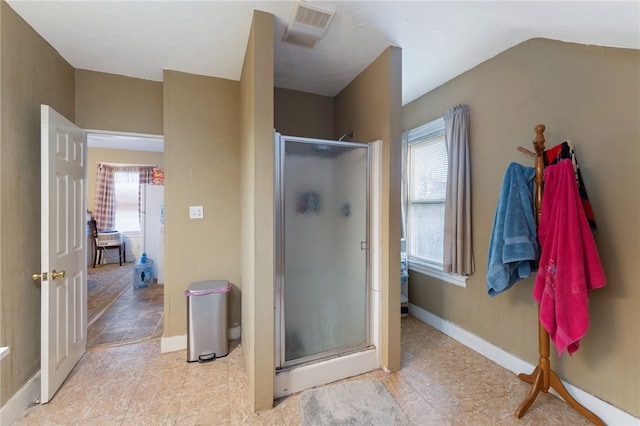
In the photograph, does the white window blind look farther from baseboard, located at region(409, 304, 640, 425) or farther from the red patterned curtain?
the red patterned curtain

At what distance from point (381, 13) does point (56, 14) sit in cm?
212

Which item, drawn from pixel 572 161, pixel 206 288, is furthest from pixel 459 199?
pixel 206 288

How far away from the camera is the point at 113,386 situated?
196 centimetres


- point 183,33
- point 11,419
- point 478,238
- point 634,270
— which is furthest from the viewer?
point 478,238

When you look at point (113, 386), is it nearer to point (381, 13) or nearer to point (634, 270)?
point (381, 13)

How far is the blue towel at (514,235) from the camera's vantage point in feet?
5.69

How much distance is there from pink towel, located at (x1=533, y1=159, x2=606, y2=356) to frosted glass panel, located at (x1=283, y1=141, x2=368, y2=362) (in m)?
1.18

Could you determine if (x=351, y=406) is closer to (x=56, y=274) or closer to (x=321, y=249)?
(x=321, y=249)

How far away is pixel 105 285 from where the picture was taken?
4316 millimetres

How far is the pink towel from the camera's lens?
1.50 metres

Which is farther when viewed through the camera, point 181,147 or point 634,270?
point 181,147

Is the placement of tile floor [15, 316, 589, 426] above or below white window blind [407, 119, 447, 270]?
below

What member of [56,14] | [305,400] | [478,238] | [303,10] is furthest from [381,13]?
[305,400]

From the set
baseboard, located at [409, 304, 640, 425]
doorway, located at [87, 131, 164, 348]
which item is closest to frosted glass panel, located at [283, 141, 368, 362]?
baseboard, located at [409, 304, 640, 425]
